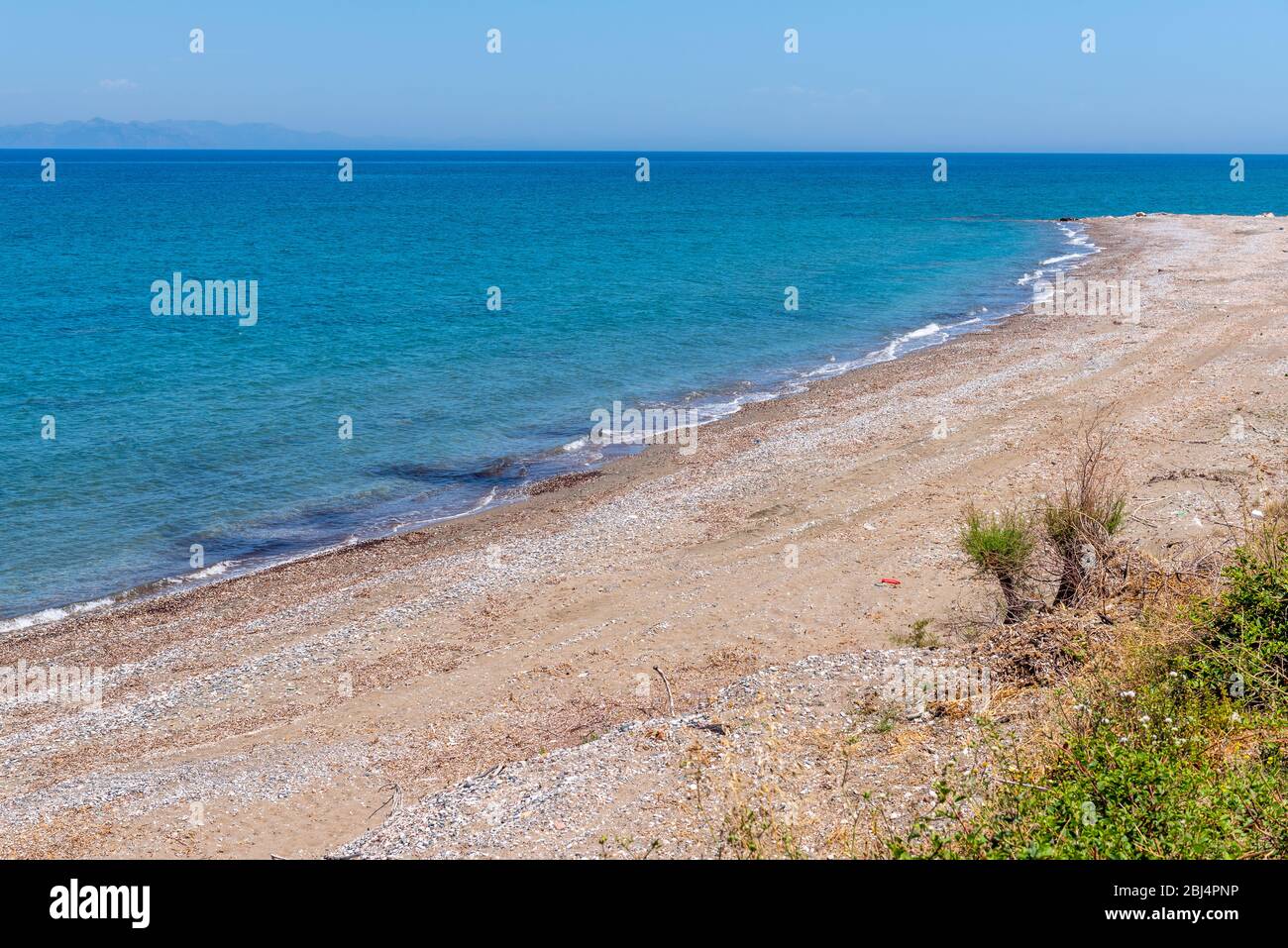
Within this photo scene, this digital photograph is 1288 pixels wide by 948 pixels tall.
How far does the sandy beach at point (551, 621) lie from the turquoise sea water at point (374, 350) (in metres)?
2.85

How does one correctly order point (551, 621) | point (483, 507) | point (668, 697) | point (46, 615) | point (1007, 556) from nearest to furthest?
1. point (1007, 556)
2. point (668, 697)
3. point (551, 621)
4. point (46, 615)
5. point (483, 507)

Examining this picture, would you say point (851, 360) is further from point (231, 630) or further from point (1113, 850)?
point (1113, 850)

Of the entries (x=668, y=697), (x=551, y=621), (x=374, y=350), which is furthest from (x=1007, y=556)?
(x=374, y=350)

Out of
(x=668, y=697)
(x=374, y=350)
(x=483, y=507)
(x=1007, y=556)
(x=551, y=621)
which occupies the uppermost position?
(x=374, y=350)

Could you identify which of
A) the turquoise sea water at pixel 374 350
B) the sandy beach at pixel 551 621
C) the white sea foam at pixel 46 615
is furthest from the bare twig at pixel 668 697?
the white sea foam at pixel 46 615

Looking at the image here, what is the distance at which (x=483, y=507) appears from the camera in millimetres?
20516

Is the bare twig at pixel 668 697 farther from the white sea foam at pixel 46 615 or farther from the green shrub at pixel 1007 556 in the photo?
the white sea foam at pixel 46 615

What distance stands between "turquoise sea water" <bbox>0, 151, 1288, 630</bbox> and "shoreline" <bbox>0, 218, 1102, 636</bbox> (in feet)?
0.64

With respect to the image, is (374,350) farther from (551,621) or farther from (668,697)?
(668,697)

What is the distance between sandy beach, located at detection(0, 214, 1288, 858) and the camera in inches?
407

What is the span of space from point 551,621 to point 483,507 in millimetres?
6808

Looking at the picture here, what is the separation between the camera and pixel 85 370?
30.6m
